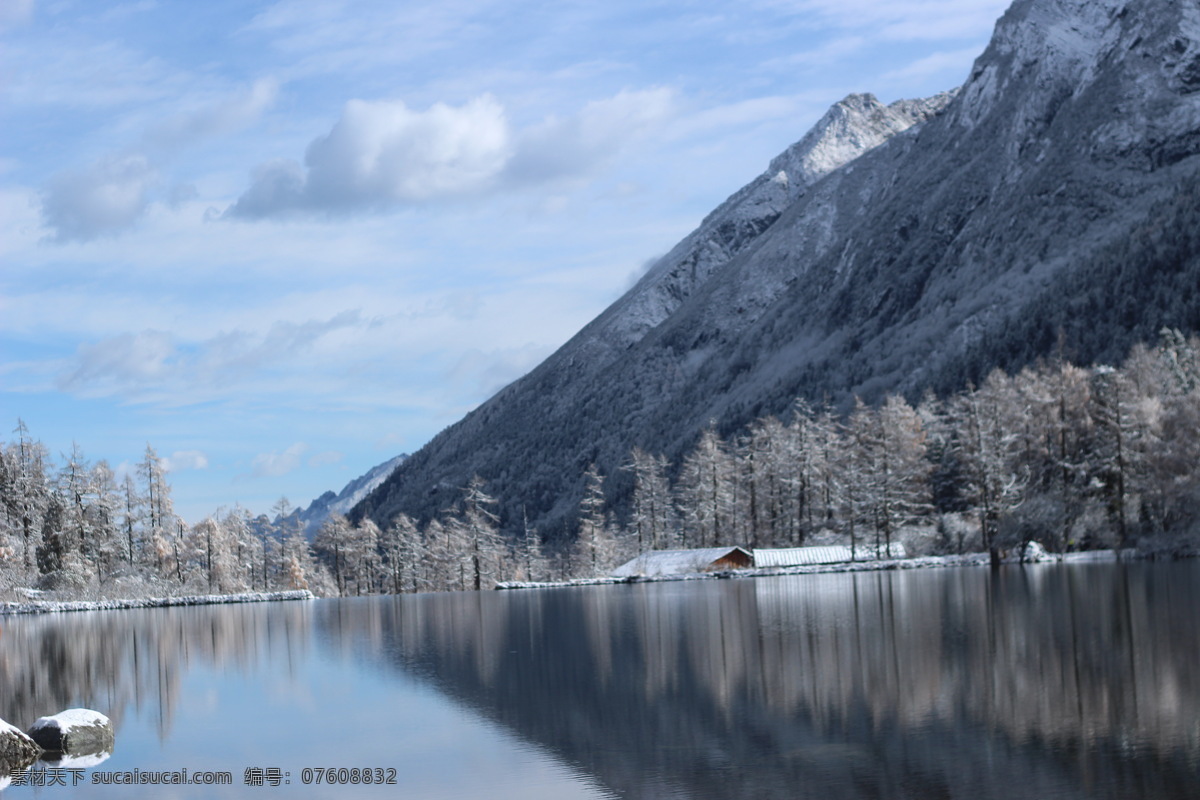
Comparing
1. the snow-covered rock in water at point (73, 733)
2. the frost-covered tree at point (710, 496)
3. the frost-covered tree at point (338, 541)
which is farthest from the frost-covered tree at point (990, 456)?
the snow-covered rock in water at point (73, 733)

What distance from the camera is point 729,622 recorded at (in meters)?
51.8

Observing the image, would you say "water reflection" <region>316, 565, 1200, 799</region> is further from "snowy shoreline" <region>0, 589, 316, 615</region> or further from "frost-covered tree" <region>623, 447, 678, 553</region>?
"frost-covered tree" <region>623, 447, 678, 553</region>

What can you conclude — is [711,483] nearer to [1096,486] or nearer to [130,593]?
[1096,486]

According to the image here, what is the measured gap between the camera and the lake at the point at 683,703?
21.7 m

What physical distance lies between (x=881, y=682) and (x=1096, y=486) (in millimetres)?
73256

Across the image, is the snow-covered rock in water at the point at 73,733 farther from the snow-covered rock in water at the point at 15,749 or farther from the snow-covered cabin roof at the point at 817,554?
the snow-covered cabin roof at the point at 817,554

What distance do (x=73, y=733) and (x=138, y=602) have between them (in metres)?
81.6

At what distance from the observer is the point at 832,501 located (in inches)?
4673

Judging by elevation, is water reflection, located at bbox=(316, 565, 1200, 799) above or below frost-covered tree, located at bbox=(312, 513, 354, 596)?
below

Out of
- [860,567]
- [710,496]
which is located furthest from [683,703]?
[710,496]

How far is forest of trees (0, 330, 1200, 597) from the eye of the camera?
306 feet

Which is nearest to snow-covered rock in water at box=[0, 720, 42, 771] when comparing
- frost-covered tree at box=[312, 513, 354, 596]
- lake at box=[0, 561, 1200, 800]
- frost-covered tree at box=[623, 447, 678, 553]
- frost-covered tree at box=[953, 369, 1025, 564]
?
lake at box=[0, 561, 1200, 800]

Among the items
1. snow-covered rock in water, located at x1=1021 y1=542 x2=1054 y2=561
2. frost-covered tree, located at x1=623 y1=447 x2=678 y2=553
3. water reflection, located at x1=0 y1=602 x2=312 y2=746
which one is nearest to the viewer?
water reflection, located at x1=0 y1=602 x2=312 y2=746

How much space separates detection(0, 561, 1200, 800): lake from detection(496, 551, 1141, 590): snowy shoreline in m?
32.9
